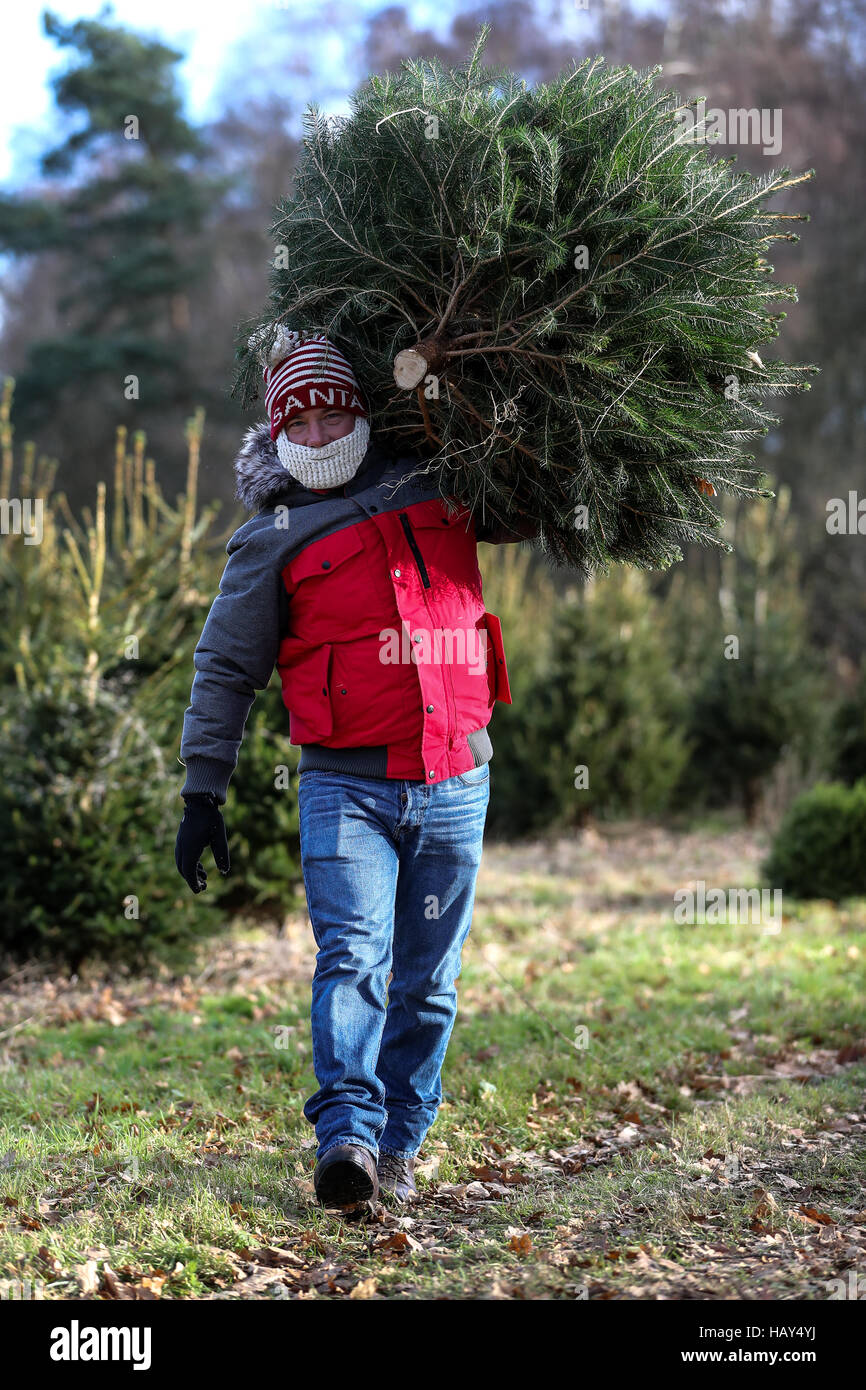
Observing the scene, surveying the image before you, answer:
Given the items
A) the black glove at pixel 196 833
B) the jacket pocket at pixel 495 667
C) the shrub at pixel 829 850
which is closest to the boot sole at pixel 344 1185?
the black glove at pixel 196 833

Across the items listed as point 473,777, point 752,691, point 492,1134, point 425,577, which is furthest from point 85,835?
point 752,691

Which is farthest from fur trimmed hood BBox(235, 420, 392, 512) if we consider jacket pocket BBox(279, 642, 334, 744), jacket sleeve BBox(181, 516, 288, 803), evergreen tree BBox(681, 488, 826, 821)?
evergreen tree BBox(681, 488, 826, 821)

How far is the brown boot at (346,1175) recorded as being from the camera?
2.89m

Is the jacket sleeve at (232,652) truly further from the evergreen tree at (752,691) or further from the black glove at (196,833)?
the evergreen tree at (752,691)

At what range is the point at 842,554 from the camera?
20141 mm

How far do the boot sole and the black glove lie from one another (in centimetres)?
79

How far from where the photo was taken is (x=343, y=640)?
3.16 metres

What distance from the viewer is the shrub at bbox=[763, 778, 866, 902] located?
8.16 meters

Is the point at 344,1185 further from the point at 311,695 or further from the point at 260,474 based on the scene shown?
the point at 260,474

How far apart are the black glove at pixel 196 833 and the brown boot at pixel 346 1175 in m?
0.76

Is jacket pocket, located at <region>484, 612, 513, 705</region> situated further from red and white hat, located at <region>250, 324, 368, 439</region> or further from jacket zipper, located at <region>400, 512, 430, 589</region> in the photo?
red and white hat, located at <region>250, 324, 368, 439</region>
